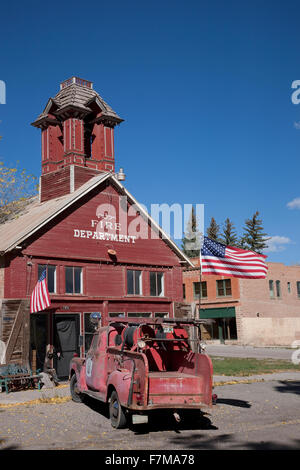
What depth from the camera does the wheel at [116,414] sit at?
428 inches

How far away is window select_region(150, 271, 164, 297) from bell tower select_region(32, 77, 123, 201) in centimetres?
620

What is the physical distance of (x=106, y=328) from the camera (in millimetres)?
13461

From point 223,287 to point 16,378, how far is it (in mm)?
34720

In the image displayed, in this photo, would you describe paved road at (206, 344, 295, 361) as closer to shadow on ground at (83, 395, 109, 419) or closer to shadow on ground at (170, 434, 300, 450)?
shadow on ground at (83, 395, 109, 419)

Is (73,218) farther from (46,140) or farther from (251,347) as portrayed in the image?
(251,347)

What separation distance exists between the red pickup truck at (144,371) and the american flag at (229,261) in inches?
151

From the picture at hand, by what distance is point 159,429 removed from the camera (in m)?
11.1

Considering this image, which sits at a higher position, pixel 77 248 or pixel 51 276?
pixel 77 248

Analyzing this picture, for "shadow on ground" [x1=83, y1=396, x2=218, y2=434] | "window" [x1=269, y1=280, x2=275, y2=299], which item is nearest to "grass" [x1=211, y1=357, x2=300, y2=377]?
"shadow on ground" [x1=83, y1=396, x2=218, y2=434]

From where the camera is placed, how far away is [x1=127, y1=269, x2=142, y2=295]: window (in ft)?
84.8

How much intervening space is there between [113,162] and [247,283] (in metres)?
25.7

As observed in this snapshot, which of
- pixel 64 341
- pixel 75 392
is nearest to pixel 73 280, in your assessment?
pixel 64 341

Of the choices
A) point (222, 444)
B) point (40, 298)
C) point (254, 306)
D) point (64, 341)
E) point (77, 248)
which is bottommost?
point (222, 444)

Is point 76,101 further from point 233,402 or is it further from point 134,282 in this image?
point 233,402
